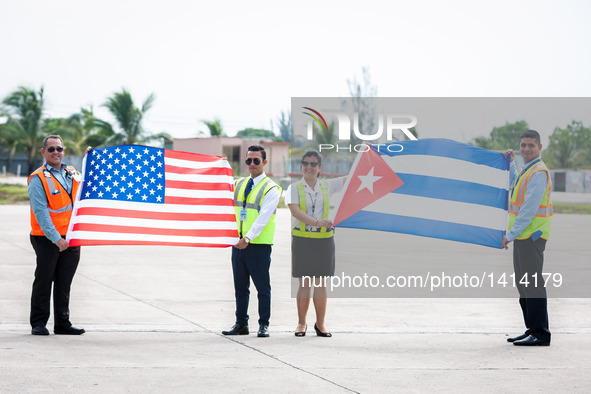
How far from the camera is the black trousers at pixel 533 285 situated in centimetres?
794

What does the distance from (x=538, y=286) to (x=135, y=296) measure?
528 centimetres

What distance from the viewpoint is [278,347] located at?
25.2 feet

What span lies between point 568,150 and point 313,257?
2732 inches

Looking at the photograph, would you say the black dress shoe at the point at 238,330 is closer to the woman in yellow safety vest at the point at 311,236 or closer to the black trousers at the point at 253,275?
the black trousers at the point at 253,275

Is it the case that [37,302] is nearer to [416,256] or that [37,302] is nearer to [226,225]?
[226,225]

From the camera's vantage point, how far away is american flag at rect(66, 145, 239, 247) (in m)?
8.44

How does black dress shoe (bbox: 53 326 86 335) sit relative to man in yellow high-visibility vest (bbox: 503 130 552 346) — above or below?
below

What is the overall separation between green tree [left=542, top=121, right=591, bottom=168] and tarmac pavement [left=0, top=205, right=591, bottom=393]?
215ft

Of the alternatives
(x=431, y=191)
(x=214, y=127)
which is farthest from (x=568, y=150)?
(x=431, y=191)

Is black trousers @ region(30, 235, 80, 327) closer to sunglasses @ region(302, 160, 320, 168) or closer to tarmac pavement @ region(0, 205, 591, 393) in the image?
tarmac pavement @ region(0, 205, 591, 393)

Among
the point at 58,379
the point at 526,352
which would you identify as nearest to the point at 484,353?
the point at 526,352

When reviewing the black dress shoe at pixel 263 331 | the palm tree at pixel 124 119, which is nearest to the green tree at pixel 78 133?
the palm tree at pixel 124 119

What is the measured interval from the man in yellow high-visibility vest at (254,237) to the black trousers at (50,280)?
1.59m

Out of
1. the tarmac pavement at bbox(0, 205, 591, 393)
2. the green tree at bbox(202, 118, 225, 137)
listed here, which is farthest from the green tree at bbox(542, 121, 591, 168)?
the tarmac pavement at bbox(0, 205, 591, 393)
